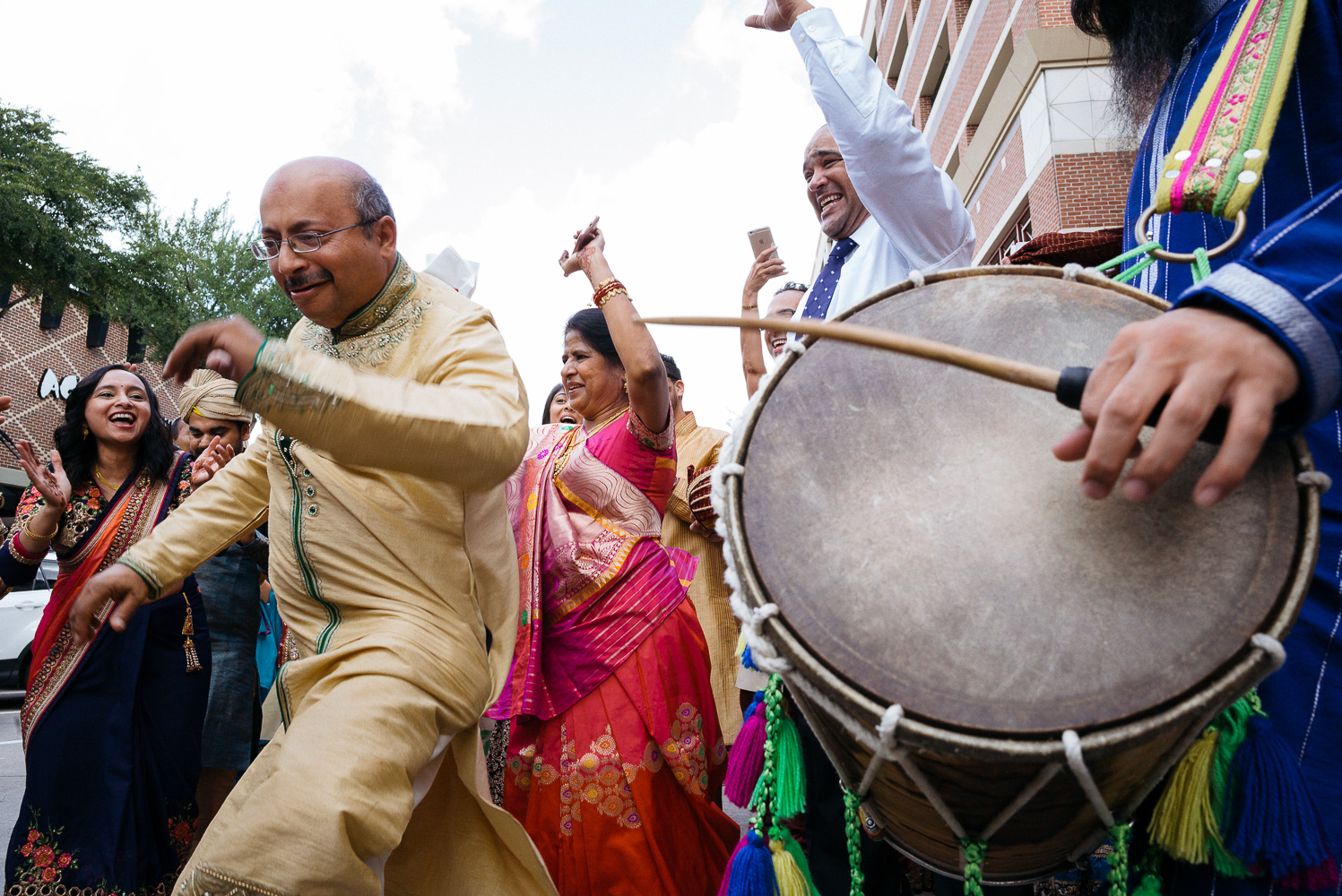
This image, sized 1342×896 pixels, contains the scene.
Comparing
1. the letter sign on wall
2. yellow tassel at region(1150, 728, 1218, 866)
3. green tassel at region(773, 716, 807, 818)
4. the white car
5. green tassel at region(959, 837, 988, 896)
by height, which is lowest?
the letter sign on wall

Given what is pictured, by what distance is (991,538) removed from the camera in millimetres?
1062

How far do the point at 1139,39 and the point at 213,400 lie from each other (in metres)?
3.87

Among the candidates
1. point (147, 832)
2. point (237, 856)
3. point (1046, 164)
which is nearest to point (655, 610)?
point (237, 856)

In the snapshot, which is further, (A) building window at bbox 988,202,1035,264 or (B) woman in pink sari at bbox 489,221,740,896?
(A) building window at bbox 988,202,1035,264

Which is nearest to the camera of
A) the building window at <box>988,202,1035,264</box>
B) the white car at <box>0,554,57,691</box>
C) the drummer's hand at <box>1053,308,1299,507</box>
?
the drummer's hand at <box>1053,308,1299,507</box>

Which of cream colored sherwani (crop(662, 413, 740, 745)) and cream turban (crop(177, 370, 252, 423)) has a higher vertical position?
cream turban (crop(177, 370, 252, 423))

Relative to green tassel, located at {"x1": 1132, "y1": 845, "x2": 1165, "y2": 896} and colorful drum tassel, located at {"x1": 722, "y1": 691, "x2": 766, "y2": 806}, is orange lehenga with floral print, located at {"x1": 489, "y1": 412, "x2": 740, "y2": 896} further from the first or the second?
green tassel, located at {"x1": 1132, "y1": 845, "x2": 1165, "y2": 896}

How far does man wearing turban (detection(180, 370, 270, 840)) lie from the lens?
141 inches

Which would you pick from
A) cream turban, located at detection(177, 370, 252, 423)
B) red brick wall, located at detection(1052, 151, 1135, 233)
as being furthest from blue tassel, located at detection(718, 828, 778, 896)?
red brick wall, located at detection(1052, 151, 1135, 233)

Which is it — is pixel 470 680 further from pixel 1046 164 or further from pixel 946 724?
pixel 1046 164

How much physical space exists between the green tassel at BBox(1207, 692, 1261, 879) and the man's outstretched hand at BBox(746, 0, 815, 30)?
6.08 ft

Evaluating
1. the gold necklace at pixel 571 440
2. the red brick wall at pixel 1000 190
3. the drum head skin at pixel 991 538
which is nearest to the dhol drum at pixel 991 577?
the drum head skin at pixel 991 538

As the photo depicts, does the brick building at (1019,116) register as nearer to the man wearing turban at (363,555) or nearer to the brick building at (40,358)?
the man wearing turban at (363,555)

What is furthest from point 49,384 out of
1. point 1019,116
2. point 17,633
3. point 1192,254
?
point 1192,254
